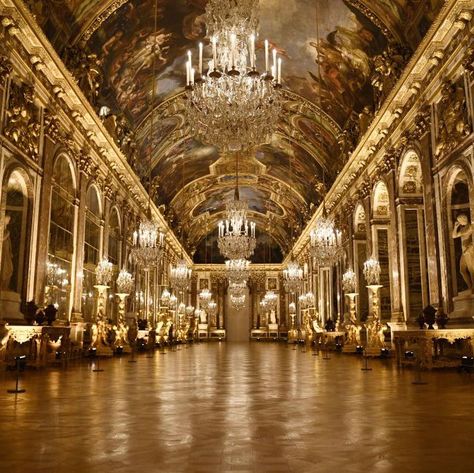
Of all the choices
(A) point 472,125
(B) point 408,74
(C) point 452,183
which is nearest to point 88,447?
(A) point 472,125

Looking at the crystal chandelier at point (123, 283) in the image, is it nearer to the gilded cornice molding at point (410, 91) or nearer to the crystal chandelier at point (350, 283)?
the crystal chandelier at point (350, 283)

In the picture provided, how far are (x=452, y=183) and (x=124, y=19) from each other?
385 inches

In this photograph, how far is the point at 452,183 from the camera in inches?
427

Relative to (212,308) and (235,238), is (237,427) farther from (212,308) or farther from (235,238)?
(212,308)

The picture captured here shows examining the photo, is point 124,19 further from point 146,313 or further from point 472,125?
point 146,313

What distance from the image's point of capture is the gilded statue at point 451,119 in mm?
10219

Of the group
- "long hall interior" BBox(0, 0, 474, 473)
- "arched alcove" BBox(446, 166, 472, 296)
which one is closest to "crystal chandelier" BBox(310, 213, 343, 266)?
"long hall interior" BBox(0, 0, 474, 473)

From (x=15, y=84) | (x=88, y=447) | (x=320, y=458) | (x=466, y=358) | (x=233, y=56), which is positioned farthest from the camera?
(x=15, y=84)

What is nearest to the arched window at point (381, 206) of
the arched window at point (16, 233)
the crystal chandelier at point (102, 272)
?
the crystal chandelier at point (102, 272)

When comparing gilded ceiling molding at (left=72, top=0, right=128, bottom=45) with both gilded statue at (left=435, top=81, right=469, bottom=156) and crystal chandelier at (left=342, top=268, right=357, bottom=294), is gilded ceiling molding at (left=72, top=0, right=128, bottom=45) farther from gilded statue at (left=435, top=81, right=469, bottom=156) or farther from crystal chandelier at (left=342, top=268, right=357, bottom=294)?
crystal chandelier at (left=342, top=268, right=357, bottom=294)

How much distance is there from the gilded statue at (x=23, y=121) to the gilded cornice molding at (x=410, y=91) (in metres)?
8.35

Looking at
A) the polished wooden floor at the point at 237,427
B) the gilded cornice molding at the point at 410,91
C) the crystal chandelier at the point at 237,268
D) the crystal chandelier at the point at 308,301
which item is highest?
the gilded cornice molding at the point at 410,91

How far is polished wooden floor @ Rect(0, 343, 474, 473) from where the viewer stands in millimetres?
3070

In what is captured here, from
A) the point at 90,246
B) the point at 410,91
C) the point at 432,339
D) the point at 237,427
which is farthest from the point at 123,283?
the point at 237,427
